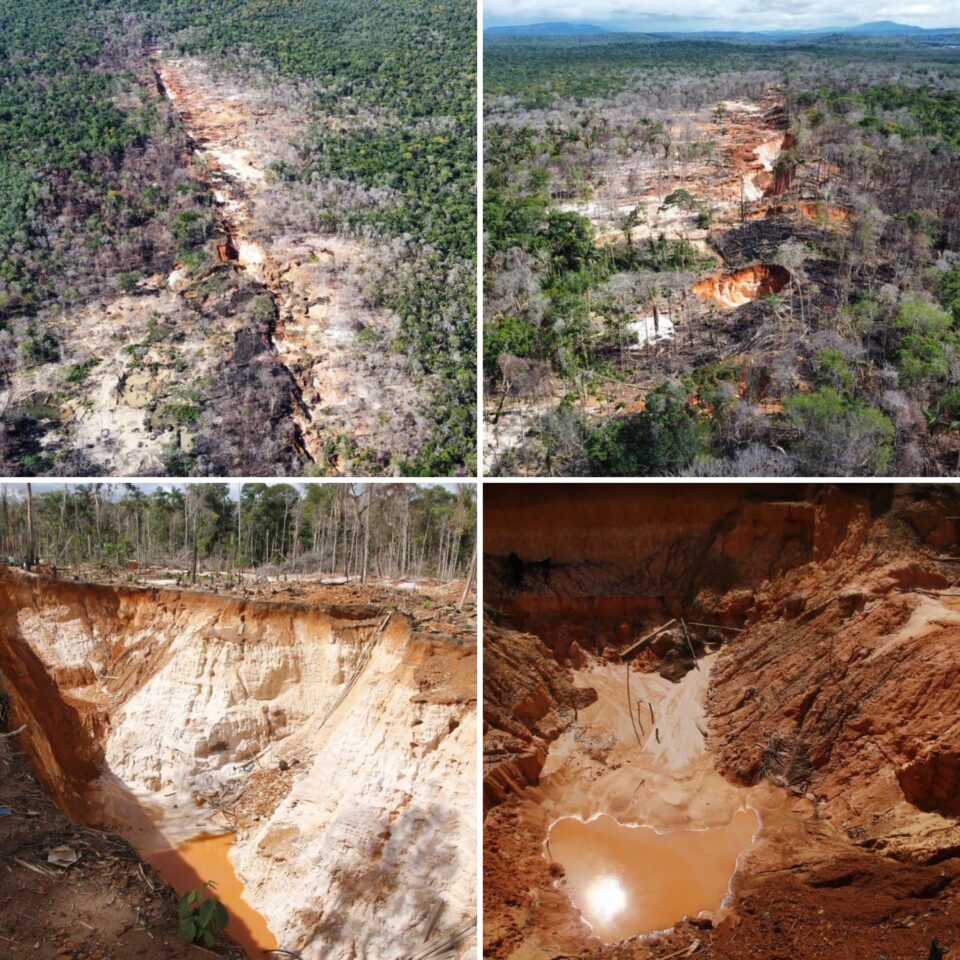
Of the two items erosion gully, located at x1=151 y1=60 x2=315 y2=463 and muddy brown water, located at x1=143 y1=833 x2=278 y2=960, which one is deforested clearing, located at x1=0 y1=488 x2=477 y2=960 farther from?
erosion gully, located at x1=151 y1=60 x2=315 y2=463

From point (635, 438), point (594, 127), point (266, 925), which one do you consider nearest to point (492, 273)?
point (635, 438)

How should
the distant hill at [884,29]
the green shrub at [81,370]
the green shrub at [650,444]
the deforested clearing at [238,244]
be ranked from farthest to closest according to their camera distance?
the distant hill at [884,29] < the green shrub at [81,370] < the deforested clearing at [238,244] < the green shrub at [650,444]

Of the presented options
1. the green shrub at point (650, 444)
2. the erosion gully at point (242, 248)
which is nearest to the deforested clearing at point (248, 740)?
the erosion gully at point (242, 248)

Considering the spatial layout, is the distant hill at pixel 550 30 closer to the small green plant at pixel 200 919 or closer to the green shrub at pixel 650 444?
the green shrub at pixel 650 444

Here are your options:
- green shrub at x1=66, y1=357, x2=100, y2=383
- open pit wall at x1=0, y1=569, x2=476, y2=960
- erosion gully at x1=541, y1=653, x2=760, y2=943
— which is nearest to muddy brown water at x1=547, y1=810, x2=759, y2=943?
erosion gully at x1=541, y1=653, x2=760, y2=943

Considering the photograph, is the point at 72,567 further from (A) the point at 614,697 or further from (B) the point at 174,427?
(A) the point at 614,697

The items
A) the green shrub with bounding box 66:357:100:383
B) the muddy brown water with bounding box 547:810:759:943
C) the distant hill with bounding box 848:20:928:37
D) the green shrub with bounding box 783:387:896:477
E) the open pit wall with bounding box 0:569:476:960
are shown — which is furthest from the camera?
the distant hill with bounding box 848:20:928:37
